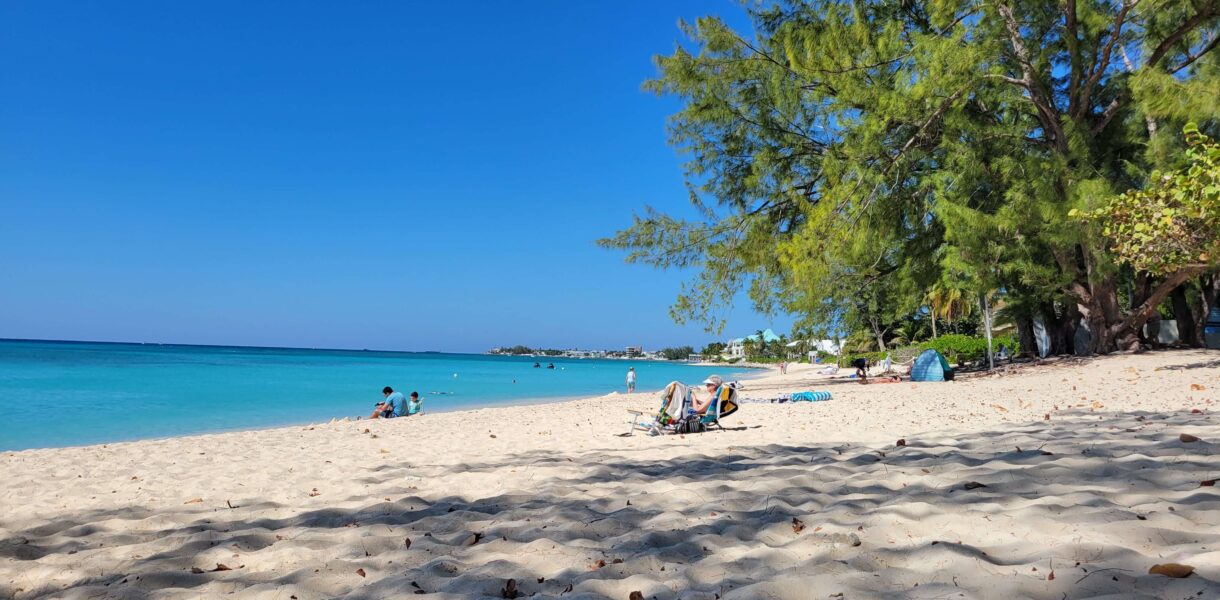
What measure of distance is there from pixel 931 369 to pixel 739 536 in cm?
1493

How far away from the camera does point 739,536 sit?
276 cm

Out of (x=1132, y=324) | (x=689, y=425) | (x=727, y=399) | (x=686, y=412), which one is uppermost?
(x=1132, y=324)

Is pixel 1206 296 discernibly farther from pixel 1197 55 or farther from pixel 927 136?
pixel 927 136

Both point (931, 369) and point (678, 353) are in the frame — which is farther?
point (678, 353)

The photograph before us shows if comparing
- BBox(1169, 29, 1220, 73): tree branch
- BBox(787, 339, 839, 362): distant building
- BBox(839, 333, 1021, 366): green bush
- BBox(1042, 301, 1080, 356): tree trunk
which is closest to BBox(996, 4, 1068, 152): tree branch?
BBox(1169, 29, 1220, 73): tree branch

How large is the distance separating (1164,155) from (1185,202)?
5.41 meters

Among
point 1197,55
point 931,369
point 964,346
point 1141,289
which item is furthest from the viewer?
point 964,346

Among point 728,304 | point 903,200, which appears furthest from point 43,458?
point 903,200

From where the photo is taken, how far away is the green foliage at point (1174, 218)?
6.76 meters

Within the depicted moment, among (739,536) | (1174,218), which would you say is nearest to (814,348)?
(1174,218)

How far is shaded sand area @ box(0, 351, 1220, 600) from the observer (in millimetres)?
2150

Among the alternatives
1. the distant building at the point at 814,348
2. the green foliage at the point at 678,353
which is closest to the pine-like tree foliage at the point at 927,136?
the distant building at the point at 814,348

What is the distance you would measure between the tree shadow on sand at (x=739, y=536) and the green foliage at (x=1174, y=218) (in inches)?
149

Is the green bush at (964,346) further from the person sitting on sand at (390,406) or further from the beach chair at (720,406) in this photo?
the person sitting on sand at (390,406)
